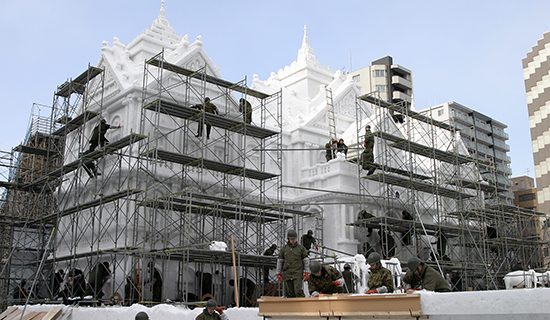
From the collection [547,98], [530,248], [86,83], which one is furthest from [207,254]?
[547,98]

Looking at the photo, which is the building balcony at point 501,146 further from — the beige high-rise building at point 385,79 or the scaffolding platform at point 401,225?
the scaffolding platform at point 401,225

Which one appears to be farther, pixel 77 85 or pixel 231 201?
pixel 77 85

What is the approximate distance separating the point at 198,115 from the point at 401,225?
11941 mm

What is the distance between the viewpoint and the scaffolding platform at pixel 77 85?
3042 cm

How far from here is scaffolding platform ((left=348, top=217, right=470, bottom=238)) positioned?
2986cm

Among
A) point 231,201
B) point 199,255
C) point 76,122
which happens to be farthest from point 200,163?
point 76,122

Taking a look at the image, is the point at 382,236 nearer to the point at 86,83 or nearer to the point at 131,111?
the point at 131,111

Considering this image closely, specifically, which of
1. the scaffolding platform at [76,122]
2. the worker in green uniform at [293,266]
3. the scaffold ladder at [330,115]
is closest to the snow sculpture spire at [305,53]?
the scaffold ladder at [330,115]

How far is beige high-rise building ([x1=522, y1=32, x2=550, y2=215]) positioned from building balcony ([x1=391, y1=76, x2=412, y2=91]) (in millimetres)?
31634

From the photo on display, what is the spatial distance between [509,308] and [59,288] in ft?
79.0

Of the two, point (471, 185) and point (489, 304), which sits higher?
point (471, 185)

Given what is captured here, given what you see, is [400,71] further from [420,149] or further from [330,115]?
[420,149]

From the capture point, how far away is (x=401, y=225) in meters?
31.6

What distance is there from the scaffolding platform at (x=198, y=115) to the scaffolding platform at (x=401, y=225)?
6.55m
